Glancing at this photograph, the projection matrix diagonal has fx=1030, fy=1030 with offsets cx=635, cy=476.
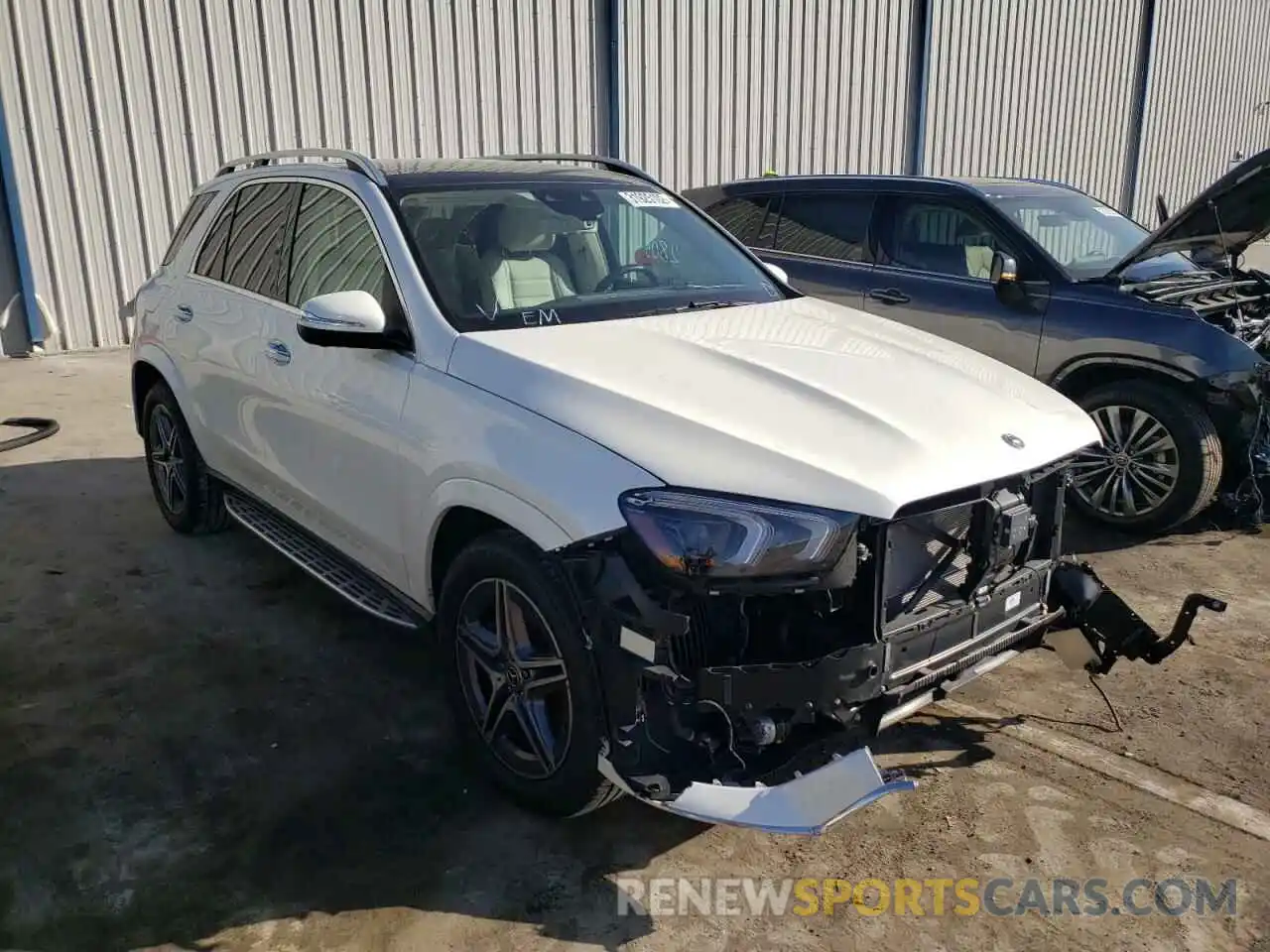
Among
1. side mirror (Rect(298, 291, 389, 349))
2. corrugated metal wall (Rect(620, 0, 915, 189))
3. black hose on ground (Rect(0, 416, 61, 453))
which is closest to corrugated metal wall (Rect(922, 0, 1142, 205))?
corrugated metal wall (Rect(620, 0, 915, 189))

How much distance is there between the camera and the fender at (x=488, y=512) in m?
2.64

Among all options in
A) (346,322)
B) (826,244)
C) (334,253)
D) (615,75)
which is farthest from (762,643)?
(615,75)

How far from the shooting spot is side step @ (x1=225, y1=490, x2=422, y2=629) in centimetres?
356

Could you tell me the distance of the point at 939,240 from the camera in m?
6.46

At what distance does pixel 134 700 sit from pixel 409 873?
1.57 meters

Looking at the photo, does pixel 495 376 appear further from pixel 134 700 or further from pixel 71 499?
pixel 71 499

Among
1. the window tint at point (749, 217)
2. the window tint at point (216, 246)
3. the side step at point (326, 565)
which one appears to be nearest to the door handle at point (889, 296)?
the window tint at point (749, 217)

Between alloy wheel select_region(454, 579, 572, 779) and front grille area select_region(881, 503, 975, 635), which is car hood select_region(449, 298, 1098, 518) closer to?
front grille area select_region(881, 503, 975, 635)

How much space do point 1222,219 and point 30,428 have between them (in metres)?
8.03

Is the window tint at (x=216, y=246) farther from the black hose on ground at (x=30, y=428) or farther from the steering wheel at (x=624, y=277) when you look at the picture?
the black hose on ground at (x=30, y=428)

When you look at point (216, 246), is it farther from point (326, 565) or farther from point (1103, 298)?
point (1103, 298)

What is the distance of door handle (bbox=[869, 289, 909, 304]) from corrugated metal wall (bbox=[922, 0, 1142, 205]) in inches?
419

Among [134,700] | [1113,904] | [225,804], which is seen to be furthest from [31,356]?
[1113,904]

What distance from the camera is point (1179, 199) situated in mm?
21125
